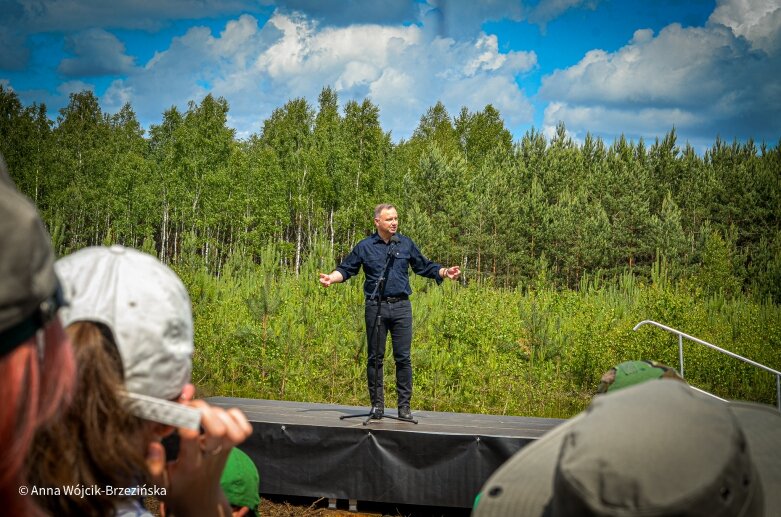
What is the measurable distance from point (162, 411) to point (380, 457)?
6.52m

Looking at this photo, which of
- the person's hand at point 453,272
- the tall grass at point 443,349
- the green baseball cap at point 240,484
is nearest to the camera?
the green baseball cap at point 240,484

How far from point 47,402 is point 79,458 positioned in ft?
1.10

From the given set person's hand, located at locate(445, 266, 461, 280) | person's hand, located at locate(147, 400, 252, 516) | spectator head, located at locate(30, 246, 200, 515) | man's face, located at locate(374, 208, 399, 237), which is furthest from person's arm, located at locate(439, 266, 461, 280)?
spectator head, located at locate(30, 246, 200, 515)

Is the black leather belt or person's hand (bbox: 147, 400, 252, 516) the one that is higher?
person's hand (bbox: 147, 400, 252, 516)

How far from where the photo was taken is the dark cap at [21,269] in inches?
22.3

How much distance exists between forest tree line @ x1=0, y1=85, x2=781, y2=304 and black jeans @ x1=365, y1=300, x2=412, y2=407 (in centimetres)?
2544

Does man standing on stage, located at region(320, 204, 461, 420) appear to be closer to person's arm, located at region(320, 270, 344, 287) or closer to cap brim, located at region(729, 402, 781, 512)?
person's arm, located at region(320, 270, 344, 287)

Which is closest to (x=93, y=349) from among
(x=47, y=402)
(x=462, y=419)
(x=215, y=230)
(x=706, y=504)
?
(x=47, y=402)

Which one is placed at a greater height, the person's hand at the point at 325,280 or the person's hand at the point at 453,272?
the person's hand at the point at 453,272

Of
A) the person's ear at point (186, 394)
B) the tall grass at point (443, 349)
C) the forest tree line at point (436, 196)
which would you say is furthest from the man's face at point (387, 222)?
the forest tree line at point (436, 196)

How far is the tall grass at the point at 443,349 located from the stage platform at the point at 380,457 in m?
3.70

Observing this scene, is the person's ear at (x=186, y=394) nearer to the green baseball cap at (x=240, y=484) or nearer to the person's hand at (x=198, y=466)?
the person's hand at (x=198, y=466)

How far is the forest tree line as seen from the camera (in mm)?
36469

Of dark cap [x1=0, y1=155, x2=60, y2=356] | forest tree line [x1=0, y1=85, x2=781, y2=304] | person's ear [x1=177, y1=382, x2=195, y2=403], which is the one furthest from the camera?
forest tree line [x1=0, y1=85, x2=781, y2=304]
